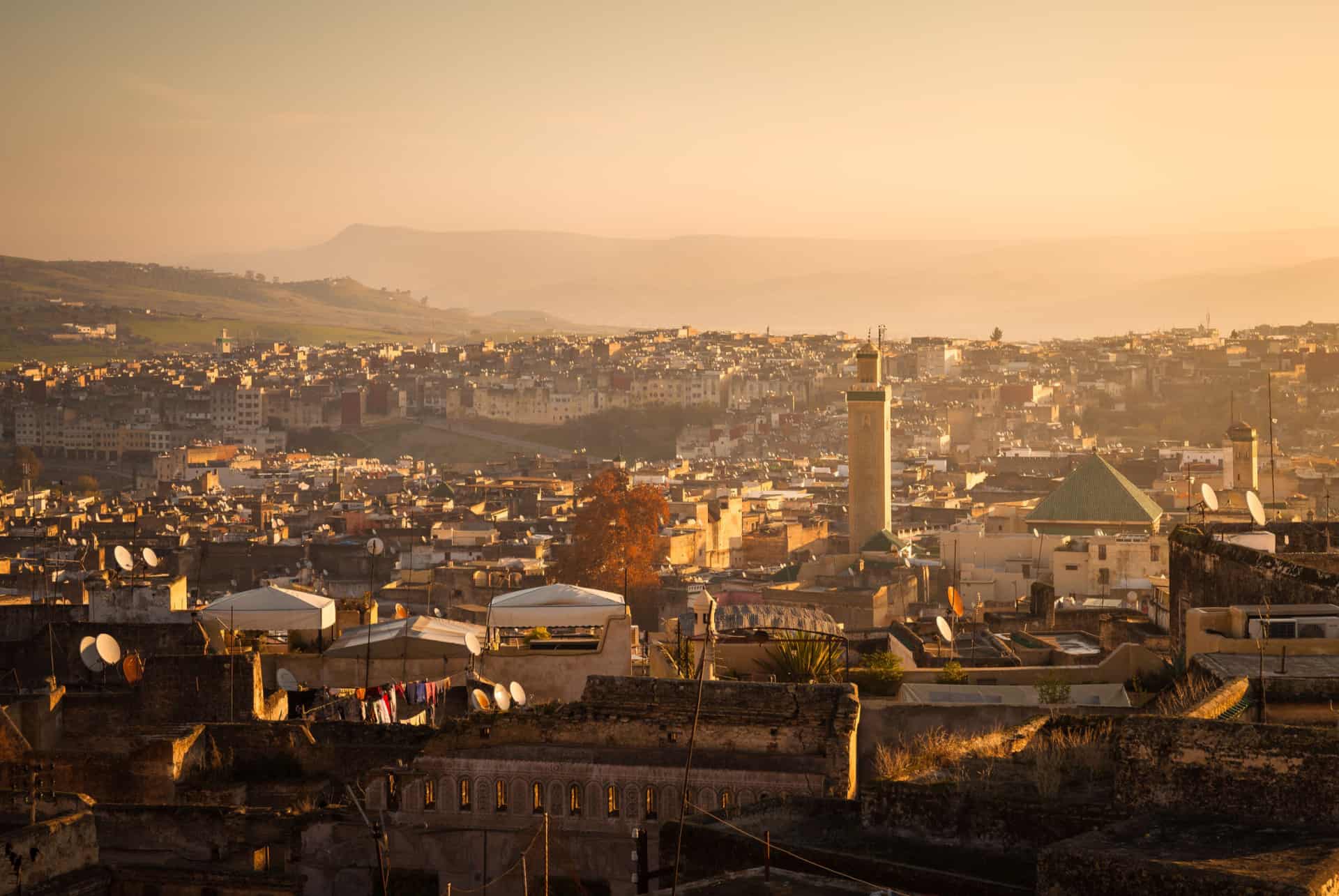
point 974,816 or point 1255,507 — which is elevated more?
point 1255,507

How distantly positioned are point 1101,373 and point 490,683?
3907 inches

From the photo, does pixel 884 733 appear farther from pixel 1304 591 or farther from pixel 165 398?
pixel 165 398

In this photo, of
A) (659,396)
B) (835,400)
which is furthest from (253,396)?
(835,400)

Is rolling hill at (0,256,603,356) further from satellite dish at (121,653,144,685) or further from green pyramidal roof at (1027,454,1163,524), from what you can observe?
satellite dish at (121,653,144,685)

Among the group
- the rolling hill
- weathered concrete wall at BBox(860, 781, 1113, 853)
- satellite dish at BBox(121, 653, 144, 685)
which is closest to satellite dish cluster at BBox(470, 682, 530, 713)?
satellite dish at BBox(121, 653, 144, 685)

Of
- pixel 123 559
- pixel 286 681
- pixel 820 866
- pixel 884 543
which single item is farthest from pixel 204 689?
pixel 884 543

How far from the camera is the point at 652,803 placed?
9.76 m

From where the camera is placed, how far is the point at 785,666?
12.2m

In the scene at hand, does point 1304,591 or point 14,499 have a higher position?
point 1304,591

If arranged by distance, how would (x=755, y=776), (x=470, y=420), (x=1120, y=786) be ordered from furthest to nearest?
(x=470, y=420)
(x=755, y=776)
(x=1120, y=786)

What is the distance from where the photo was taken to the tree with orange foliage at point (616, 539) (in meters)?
37.5

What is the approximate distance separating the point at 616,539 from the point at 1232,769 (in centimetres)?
3312

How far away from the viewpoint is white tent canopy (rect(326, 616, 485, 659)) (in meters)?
14.3

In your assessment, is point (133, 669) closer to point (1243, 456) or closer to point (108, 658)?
point (108, 658)
